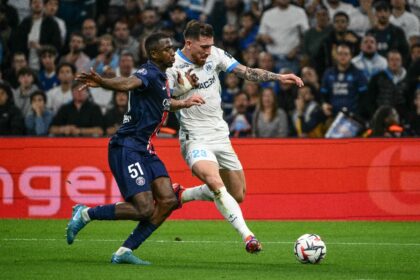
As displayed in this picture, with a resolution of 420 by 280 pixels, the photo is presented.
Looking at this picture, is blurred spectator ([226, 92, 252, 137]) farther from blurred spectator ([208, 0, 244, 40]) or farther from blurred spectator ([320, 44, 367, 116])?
blurred spectator ([208, 0, 244, 40])

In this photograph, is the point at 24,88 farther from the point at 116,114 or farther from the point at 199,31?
the point at 199,31

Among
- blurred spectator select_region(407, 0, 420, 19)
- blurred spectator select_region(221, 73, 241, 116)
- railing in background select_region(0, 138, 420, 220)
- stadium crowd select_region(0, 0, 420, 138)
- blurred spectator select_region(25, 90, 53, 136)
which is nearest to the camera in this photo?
railing in background select_region(0, 138, 420, 220)

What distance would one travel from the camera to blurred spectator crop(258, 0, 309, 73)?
19906mm

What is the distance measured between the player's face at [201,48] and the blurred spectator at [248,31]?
335 inches

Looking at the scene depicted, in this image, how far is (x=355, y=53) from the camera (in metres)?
19.5

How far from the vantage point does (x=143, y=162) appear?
10844 millimetres

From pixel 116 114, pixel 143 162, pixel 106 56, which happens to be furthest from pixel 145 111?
pixel 106 56

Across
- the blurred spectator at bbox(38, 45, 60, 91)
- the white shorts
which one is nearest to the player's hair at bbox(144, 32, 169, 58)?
the white shorts

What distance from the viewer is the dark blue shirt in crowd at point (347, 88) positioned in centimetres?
1870

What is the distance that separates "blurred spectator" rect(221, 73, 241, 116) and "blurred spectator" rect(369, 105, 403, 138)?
10.3ft

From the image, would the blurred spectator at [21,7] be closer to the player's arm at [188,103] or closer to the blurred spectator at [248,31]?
the blurred spectator at [248,31]

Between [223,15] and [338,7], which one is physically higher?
[338,7]

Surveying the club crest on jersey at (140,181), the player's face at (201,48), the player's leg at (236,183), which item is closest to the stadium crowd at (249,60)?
the player's leg at (236,183)

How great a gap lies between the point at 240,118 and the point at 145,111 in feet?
26.2
